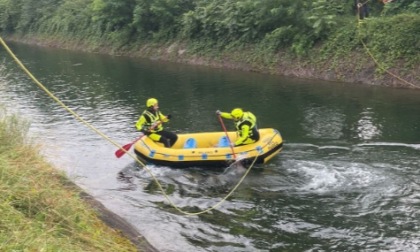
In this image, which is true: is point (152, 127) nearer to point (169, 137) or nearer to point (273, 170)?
point (169, 137)

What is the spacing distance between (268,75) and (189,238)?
56.8 ft

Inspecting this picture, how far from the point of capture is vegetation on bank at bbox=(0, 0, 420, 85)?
21297mm

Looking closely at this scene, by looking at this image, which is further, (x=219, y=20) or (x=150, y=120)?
(x=219, y=20)

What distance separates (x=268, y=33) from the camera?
86.0 feet

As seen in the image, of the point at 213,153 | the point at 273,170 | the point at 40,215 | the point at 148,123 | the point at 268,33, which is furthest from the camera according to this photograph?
the point at 268,33

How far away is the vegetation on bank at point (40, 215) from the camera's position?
569 cm

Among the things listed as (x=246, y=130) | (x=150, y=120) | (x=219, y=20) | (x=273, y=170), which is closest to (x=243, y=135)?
(x=246, y=130)

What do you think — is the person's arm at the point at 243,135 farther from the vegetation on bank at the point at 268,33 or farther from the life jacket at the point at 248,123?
the vegetation on bank at the point at 268,33

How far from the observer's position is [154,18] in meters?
34.1

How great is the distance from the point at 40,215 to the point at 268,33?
21.3 m

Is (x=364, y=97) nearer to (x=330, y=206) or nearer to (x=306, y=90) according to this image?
(x=306, y=90)

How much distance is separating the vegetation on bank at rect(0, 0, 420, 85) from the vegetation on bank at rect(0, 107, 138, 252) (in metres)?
16.5

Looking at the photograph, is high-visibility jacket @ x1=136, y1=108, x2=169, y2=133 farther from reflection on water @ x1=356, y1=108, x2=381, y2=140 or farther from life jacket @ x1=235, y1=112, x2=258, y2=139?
reflection on water @ x1=356, y1=108, x2=381, y2=140

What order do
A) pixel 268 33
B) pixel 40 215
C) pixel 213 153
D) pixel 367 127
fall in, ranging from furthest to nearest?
pixel 268 33 → pixel 367 127 → pixel 213 153 → pixel 40 215
